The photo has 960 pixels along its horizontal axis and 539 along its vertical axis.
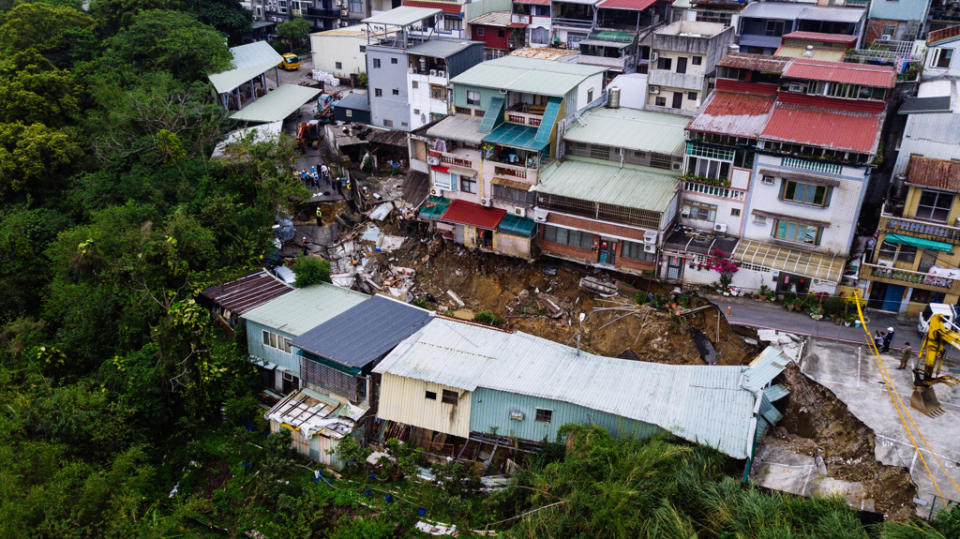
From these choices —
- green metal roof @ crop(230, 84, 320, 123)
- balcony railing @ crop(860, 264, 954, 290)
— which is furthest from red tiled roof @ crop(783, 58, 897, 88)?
green metal roof @ crop(230, 84, 320, 123)

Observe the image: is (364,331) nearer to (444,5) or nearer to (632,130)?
(632,130)

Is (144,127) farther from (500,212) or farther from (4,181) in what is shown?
(500,212)

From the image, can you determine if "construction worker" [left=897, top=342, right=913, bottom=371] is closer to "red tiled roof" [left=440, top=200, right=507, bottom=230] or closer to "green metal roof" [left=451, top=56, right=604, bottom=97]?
"red tiled roof" [left=440, top=200, right=507, bottom=230]

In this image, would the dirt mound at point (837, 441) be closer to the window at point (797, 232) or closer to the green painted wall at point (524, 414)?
the green painted wall at point (524, 414)

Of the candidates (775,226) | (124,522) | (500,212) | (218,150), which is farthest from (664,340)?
(218,150)

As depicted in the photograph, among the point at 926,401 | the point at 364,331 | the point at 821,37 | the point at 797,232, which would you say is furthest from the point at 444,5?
the point at 926,401
